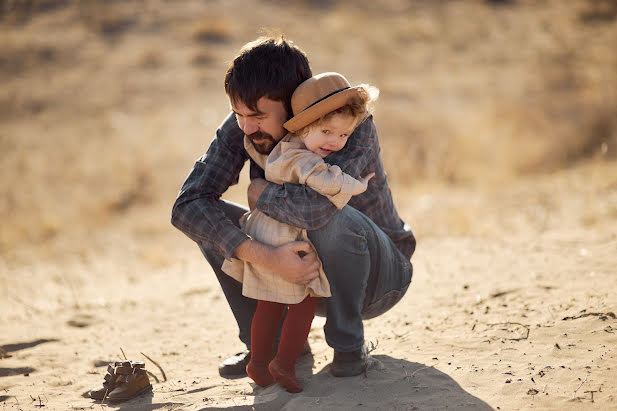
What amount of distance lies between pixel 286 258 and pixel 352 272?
0.29m

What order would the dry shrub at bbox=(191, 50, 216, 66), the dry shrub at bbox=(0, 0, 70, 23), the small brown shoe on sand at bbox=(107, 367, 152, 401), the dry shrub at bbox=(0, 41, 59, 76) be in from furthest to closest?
the dry shrub at bbox=(0, 0, 70, 23)
the dry shrub at bbox=(0, 41, 59, 76)
the dry shrub at bbox=(191, 50, 216, 66)
the small brown shoe on sand at bbox=(107, 367, 152, 401)

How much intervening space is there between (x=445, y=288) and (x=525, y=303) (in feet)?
2.25

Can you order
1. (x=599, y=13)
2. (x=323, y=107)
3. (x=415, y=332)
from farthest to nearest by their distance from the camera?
(x=599, y=13)
(x=415, y=332)
(x=323, y=107)

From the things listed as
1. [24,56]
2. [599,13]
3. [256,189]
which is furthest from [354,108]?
[599,13]

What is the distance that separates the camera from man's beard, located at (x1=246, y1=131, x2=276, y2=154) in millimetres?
2771

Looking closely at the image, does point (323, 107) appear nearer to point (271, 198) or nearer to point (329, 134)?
point (329, 134)

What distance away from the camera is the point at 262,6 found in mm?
17766

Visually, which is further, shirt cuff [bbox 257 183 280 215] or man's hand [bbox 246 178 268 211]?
man's hand [bbox 246 178 268 211]

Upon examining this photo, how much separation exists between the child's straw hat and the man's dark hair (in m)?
0.10

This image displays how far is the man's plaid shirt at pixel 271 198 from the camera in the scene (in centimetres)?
258

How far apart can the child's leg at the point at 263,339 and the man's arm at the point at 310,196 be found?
429 millimetres

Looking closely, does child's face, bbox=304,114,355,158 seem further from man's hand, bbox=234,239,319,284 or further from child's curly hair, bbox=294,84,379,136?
man's hand, bbox=234,239,319,284

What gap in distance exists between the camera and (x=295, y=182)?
267 cm

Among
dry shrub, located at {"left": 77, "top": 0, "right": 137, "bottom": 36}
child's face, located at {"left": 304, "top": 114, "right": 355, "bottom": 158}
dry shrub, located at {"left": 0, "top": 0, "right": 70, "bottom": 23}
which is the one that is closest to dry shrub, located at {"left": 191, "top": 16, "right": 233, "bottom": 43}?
dry shrub, located at {"left": 77, "top": 0, "right": 137, "bottom": 36}
